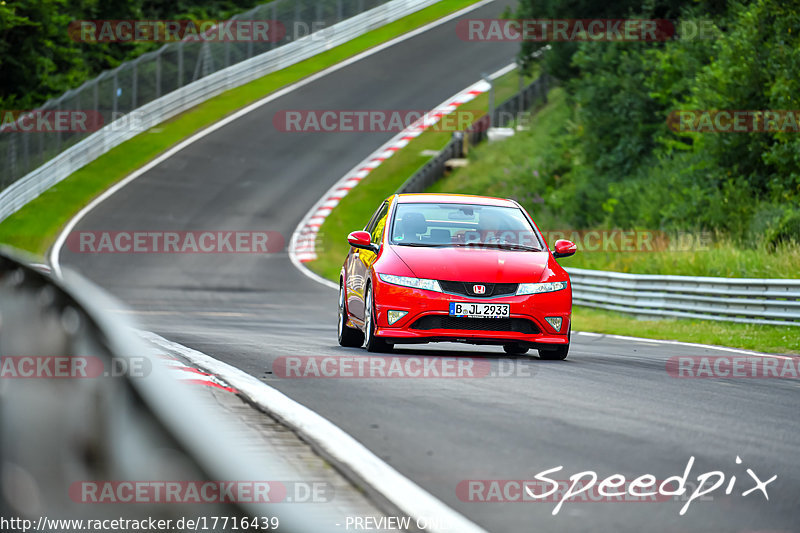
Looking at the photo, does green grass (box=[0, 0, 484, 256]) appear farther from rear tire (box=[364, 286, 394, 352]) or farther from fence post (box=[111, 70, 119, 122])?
rear tire (box=[364, 286, 394, 352])

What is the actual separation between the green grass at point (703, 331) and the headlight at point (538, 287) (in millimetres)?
4407

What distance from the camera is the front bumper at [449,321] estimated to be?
35.1 feet

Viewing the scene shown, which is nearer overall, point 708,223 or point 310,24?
point 708,223

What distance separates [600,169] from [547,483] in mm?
28841

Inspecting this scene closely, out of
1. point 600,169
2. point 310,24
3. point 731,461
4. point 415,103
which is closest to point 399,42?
point 310,24

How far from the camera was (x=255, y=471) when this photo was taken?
116 inches

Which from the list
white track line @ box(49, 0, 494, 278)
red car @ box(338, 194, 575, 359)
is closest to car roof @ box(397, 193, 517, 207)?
red car @ box(338, 194, 575, 359)

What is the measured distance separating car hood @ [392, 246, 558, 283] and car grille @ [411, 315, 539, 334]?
36cm

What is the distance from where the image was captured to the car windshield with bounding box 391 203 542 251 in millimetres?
11727

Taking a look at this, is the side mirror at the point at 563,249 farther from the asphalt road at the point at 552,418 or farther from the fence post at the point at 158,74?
the fence post at the point at 158,74

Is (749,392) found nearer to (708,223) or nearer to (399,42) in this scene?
(708,223)

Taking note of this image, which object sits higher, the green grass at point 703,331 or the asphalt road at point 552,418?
the asphalt road at point 552,418

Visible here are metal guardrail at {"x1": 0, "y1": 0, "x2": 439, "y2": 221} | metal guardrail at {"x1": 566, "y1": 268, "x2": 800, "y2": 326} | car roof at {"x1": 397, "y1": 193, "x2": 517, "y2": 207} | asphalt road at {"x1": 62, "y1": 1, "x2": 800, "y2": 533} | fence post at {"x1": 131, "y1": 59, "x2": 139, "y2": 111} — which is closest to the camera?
asphalt road at {"x1": 62, "y1": 1, "x2": 800, "y2": 533}

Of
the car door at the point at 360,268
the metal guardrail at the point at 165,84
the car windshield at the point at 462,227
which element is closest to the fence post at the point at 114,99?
the metal guardrail at the point at 165,84
